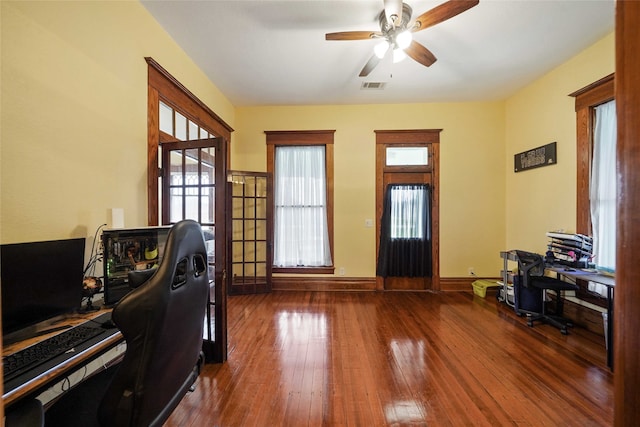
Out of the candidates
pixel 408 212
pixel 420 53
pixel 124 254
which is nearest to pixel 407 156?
pixel 408 212

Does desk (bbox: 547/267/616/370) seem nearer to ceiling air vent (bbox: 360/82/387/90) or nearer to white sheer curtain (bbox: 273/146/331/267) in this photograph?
white sheer curtain (bbox: 273/146/331/267)

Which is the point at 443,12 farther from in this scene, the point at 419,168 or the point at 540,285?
the point at 540,285

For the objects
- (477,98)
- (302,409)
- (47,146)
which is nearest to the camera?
(47,146)

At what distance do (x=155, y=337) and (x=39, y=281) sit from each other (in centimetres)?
97

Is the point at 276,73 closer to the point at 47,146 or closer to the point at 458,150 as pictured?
the point at 47,146

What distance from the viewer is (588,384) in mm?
1922

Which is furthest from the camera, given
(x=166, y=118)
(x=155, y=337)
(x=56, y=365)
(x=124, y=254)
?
(x=166, y=118)

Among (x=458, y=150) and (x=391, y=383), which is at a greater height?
(x=458, y=150)

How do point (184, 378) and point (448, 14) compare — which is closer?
point (184, 378)

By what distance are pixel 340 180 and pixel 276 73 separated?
1867mm

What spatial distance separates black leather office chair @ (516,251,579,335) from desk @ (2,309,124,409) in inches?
149

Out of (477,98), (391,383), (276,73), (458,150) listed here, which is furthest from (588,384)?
(276,73)

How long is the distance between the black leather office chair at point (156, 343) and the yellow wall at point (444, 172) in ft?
11.0

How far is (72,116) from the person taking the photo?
1.59m
